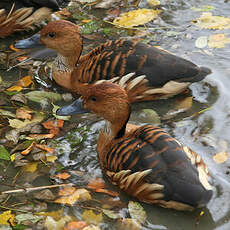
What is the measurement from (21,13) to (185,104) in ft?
9.70

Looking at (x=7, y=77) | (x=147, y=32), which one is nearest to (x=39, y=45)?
(x=7, y=77)

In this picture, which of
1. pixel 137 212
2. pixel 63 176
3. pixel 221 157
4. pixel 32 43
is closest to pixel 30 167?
pixel 63 176

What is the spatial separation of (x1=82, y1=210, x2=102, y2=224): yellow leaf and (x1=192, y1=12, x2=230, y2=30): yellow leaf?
3825mm

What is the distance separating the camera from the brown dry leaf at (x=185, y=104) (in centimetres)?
530

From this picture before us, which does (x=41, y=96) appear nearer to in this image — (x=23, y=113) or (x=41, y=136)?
(x=23, y=113)

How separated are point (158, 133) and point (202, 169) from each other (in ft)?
1.63

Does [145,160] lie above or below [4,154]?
above

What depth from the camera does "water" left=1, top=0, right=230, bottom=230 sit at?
391 centimetres

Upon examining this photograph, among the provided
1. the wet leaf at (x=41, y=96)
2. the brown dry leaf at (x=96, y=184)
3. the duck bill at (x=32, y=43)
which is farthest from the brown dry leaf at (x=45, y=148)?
the duck bill at (x=32, y=43)

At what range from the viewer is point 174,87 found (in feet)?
17.2

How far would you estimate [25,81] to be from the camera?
583 centimetres

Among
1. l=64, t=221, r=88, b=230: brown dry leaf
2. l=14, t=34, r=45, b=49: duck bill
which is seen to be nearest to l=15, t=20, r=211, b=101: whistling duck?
l=14, t=34, r=45, b=49: duck bill

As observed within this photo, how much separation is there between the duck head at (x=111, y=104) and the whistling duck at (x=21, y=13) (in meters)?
2.78

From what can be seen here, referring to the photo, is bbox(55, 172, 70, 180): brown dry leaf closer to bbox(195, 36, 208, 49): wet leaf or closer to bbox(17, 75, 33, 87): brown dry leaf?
bbox(17, 75, 33, 87): brown dry leaf
